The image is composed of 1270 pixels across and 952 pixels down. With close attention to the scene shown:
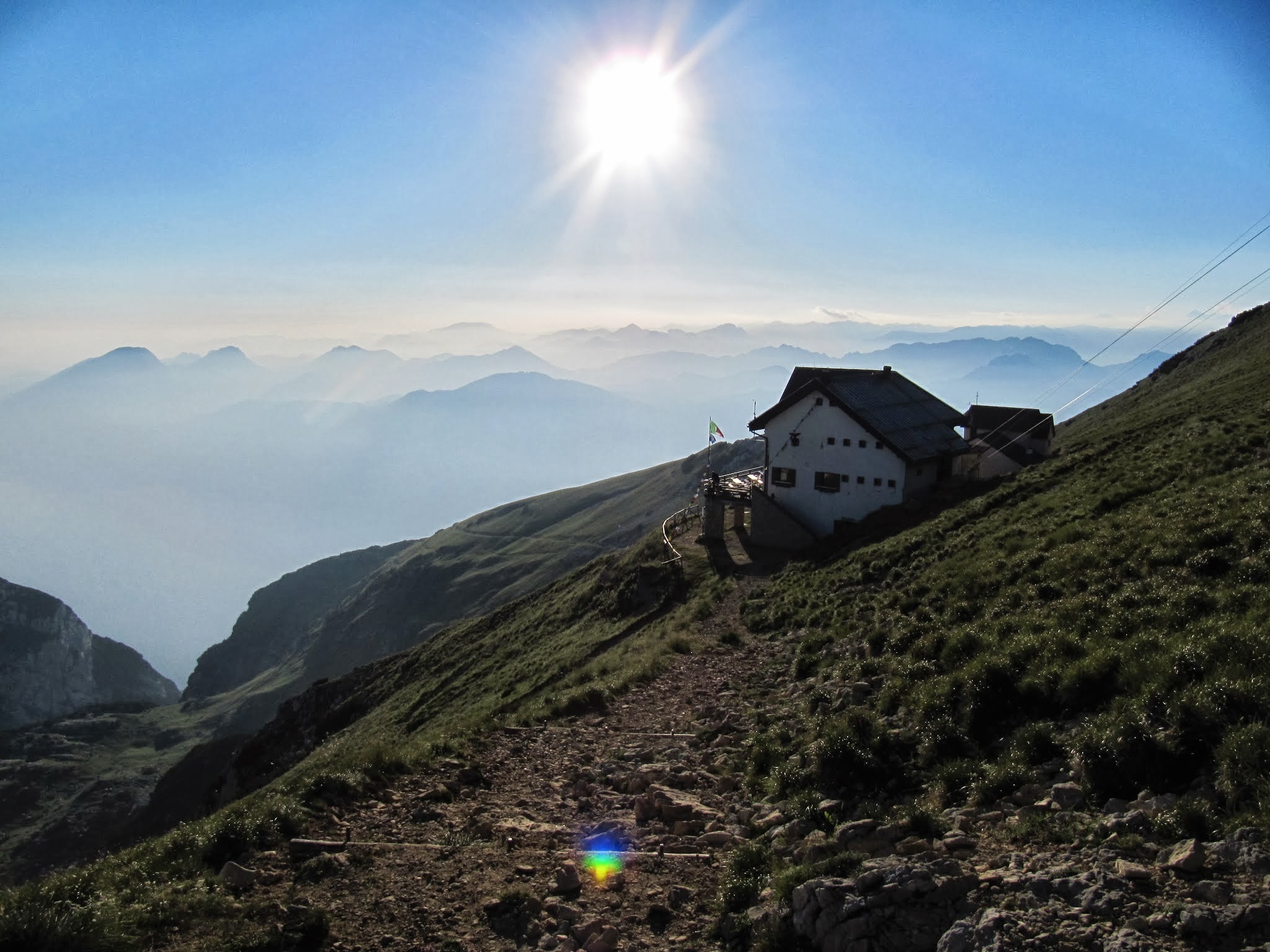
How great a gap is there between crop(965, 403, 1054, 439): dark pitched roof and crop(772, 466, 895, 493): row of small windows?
526 inches

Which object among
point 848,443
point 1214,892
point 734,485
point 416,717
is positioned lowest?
point 416,717

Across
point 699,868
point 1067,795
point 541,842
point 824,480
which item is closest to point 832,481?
point 824,480

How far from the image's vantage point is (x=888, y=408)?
4219 cm

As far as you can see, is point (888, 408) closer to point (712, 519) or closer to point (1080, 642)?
point (712, 519)

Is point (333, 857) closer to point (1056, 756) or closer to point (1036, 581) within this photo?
point (1056, 756)

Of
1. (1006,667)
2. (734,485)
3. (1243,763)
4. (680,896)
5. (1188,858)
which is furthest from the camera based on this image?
(734,485)

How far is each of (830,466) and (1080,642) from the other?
29424 millimetres

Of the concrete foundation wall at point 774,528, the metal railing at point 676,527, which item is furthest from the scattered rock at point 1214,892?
the concrete foundation wall at point 774,528

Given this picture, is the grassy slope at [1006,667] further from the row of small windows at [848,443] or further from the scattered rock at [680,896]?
the row of small windows at [848,443]

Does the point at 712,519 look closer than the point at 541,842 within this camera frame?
No

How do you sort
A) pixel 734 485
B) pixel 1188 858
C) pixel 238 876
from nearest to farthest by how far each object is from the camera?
1. pixel 1188 858
2. pixel 238 876
3. pixel 734 485

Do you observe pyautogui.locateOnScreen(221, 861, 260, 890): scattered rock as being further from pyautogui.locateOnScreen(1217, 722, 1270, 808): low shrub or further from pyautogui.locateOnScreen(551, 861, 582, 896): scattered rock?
pyautogui.locateOnScreen(1217, 722, 1270, 808): low shrub

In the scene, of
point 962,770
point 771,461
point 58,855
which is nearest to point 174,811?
point 58,855

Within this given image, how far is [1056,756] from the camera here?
988cm
